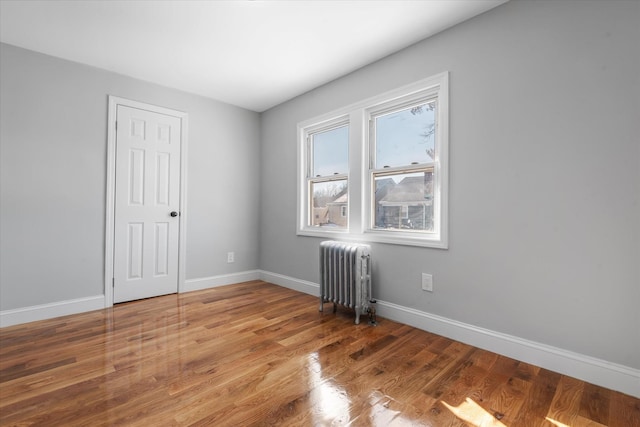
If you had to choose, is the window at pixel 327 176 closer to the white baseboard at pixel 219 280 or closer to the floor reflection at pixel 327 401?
the white baseboard at pixel 219 280

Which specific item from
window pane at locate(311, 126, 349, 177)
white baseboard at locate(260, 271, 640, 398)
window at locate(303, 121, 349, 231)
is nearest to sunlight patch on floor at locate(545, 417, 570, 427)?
white baseboard at locate(260, 271, 640, 398)

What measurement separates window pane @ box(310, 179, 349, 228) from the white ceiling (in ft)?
4.02

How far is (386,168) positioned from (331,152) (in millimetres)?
887

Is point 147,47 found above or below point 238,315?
above

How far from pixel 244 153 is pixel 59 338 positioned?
112 inches

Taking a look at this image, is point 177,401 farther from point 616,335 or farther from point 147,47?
point 147,47

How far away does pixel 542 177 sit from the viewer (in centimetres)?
190

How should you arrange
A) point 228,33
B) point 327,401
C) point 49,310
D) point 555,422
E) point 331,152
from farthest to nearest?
point 331,152, point 49,310, point 228,33, point 327,401, point 555,422

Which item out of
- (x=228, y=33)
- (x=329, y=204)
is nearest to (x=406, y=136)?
(x=329, y=204)

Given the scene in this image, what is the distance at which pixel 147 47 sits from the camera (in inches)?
106

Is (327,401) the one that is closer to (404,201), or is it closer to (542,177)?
(404,201)

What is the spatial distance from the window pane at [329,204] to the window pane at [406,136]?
0.61m

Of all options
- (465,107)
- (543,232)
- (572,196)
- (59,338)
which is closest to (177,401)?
(59,338)

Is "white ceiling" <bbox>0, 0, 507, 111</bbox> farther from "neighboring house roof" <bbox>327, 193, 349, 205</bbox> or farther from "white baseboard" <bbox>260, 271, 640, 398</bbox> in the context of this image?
"white baseboard" <bbox>260, 271, 640, 398</bbox>
